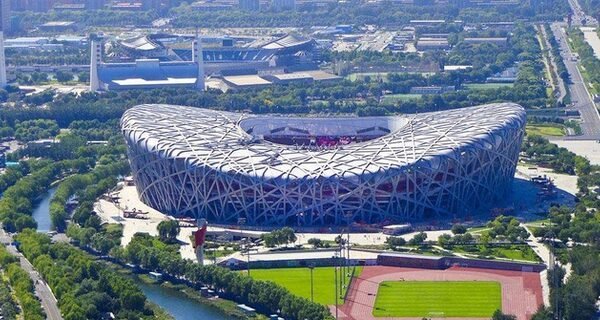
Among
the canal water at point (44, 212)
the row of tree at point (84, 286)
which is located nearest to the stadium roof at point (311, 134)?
the canal water at point (44, 212)

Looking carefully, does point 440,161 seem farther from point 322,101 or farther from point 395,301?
point 322,101

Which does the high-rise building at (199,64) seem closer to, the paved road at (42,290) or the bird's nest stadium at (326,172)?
the bird's nest stadium at (326,172)

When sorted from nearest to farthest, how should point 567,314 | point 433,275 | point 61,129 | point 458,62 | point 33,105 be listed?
point 567,314 < point 433,275 < point 61,129 < point 33,105 < point 458,62

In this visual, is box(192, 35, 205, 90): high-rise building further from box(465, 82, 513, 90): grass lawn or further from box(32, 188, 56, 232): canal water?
box(32, 188, 56, 232): canal water

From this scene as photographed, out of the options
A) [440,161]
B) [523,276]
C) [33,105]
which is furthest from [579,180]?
[33,105]

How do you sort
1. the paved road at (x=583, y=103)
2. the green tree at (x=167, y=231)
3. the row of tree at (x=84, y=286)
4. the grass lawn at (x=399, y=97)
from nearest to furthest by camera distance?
the row of tree at (x=84, y=286), the green tree at (x=167, y=231), the paved road at (x=583, y=103), the grass lawn at (x=399, y=97)

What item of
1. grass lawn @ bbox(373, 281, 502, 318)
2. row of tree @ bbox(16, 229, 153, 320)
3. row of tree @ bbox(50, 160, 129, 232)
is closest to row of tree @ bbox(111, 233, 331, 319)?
row of tree @ bbox(16, 229, 153, 320)
